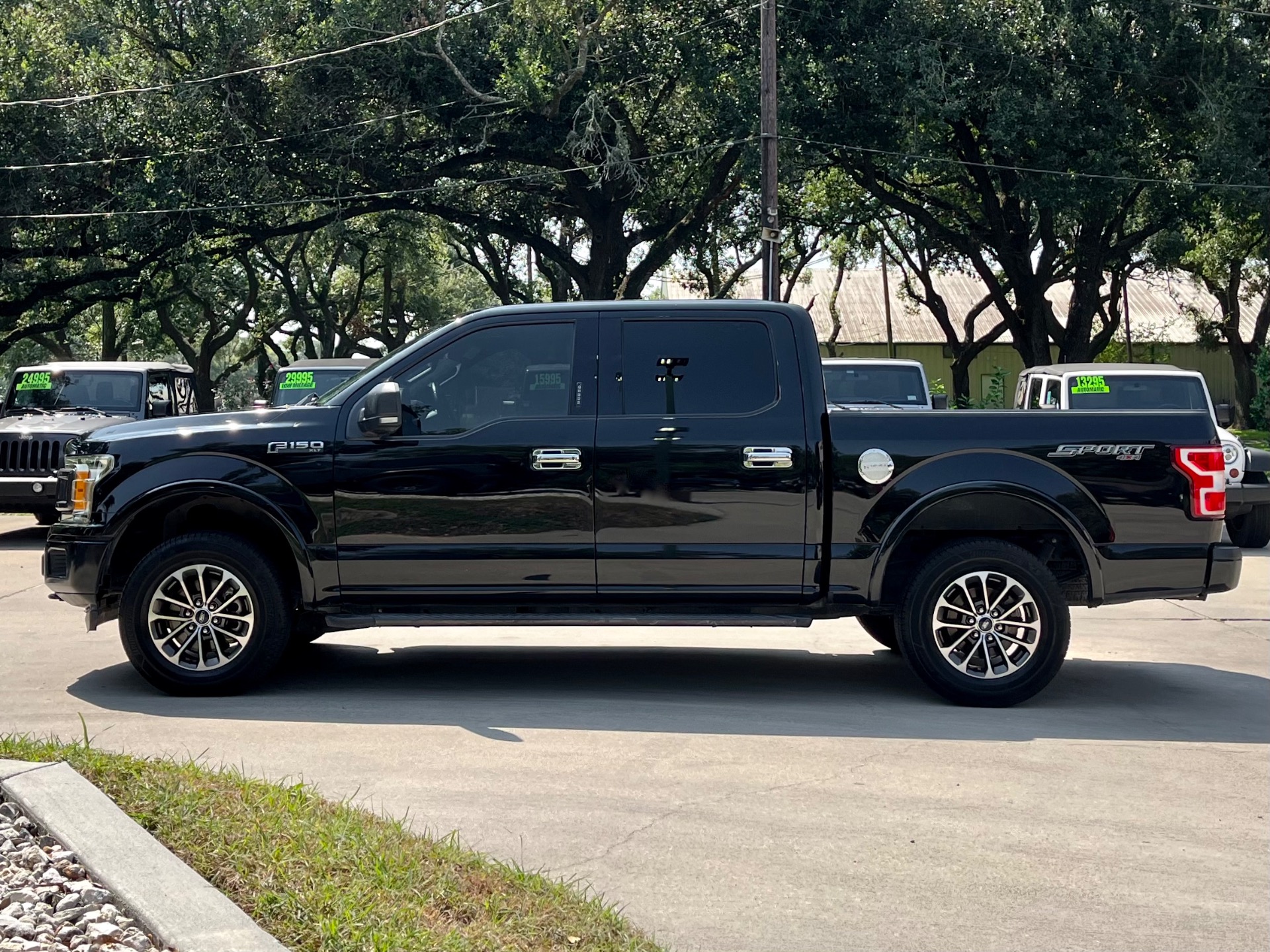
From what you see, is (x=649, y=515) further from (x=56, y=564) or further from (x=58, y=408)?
(x=58, y=408)

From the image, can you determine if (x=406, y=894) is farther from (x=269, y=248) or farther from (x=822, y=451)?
(x=269, y=248)

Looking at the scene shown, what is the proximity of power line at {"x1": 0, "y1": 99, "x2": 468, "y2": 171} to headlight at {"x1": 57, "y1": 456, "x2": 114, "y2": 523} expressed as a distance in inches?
747

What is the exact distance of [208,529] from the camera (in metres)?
7.44

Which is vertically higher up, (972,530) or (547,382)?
(547,382)

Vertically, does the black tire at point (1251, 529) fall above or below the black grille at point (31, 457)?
Answer: below

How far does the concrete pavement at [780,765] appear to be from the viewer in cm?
432

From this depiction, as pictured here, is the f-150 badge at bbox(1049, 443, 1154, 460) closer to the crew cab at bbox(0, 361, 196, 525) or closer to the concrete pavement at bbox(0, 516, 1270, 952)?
the concrete pavement at bbox(0, 516, 1270, 952)

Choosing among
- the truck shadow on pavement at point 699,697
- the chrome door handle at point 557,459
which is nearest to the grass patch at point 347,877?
the truck shadow on pavement at point 699,697

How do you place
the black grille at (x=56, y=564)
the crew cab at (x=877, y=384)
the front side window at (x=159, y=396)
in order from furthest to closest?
the front side window at (x=159, y=396) < the crew cab at (x=877, y=384) < the black grille at (x=56, y=564)

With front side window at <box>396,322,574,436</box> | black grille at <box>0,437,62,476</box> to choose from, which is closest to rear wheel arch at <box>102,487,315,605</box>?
front side window at <box>396,322,574,436</box>

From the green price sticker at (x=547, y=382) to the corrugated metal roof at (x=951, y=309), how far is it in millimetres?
46493

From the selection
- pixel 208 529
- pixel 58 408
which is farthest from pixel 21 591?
pixel 58 408

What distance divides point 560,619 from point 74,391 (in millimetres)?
11116

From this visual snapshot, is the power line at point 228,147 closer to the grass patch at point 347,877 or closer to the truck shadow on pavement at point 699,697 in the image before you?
the truck shadow on pavement at point 699,697
